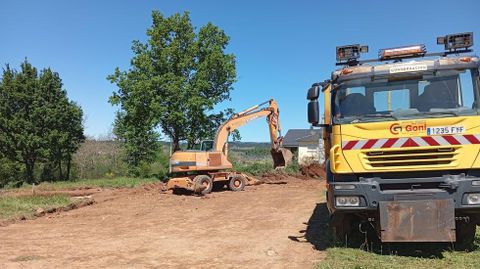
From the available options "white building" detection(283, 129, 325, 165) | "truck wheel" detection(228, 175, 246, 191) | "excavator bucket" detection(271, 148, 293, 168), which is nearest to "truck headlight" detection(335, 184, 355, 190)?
"truck wheel" detection(228, 175, 246, 191)

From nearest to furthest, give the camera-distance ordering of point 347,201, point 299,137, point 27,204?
point 347,201
point 27,204
point 299,137

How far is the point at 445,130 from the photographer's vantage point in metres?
6.73

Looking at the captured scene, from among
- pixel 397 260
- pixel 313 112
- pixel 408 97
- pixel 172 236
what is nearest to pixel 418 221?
pixel 397 260

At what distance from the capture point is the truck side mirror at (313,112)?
7.77 meters

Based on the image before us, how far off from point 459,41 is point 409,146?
2.46 metres

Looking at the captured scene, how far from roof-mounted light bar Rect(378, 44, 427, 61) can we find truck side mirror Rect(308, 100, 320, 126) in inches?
63.8

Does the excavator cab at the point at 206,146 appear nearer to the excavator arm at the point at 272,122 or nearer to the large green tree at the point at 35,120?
the excavator arm at the point at 272,122

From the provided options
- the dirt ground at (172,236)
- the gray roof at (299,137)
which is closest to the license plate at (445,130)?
the dirt ground at (172,236)

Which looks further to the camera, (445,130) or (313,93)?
(313,93)

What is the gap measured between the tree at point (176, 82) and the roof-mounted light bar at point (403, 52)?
19517 mm

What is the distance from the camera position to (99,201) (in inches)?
723

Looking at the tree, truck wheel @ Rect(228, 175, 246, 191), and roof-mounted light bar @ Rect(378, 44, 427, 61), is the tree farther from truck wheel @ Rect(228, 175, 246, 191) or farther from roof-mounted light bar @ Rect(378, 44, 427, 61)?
roof-mounted light bar @ Rect(378, 44, 427, 61)

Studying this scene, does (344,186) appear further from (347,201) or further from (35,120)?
(35,120)

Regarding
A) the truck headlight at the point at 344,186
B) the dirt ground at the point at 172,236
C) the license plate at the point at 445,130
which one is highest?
the license plate at the point at 445,130
